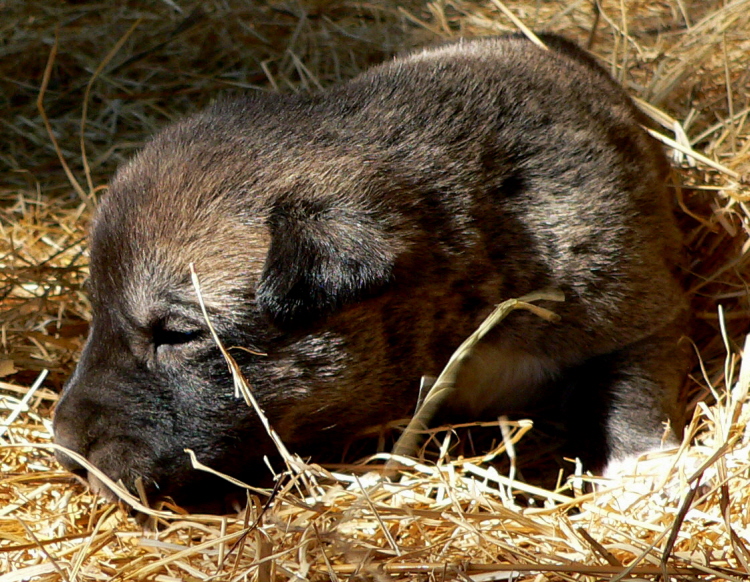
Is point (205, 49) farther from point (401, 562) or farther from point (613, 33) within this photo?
point (401, 562)

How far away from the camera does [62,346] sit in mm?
4387

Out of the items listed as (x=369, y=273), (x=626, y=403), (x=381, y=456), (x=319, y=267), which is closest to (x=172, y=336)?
(x=319, y=267)

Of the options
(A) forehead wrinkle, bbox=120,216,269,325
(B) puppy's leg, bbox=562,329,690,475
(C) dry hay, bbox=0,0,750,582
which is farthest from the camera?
(B) puppy's leg, bbox=562,329,690,475

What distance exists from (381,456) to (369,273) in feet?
2.91

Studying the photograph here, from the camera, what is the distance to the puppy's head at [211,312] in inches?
125

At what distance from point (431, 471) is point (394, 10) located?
463 cm

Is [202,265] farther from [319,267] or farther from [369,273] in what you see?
[369,273]

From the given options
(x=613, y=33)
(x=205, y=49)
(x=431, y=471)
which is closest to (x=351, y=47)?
(x=205, y=49)

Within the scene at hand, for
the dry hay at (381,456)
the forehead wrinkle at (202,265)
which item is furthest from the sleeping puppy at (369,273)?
the dry hay at (381,456)

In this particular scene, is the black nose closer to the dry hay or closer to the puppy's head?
the puppy's head

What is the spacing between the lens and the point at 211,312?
317cm

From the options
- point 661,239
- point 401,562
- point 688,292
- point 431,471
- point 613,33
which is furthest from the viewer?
point 613,33

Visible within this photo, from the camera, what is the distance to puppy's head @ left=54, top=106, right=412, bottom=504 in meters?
3.18

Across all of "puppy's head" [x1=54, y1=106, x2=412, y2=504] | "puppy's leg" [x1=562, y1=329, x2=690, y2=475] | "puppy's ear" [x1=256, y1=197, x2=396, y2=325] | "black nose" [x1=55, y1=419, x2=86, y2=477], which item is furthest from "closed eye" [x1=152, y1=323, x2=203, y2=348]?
"puppy's leg" [x1=562, y1=329, x2=690, y2=475]
